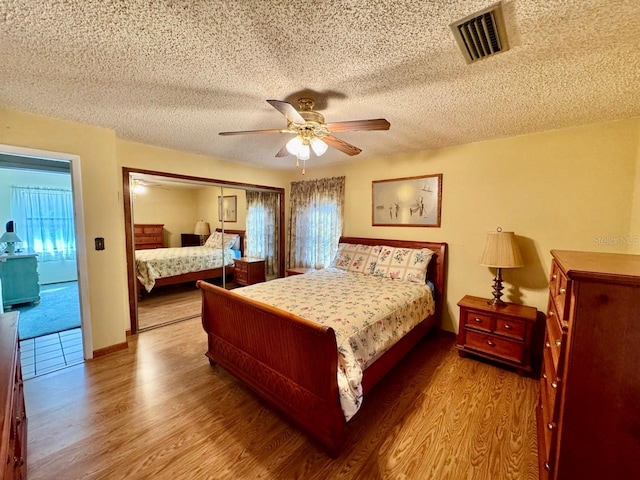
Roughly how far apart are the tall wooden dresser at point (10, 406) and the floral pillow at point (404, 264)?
295 cm

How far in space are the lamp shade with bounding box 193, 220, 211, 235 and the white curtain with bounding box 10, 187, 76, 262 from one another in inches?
97.1

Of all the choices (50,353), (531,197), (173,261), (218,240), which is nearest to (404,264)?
(531,197)

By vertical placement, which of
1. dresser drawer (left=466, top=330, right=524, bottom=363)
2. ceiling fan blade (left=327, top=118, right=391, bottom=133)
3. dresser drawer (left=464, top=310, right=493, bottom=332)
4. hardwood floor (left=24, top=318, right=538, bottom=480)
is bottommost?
hardwood floor (left=24, top=318, right=538, bottom=480)

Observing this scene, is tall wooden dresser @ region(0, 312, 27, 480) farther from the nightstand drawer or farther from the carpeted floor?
the nightstand drawer

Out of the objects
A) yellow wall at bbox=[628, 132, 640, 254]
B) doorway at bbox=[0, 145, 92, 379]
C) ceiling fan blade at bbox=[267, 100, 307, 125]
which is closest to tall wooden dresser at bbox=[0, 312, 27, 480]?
doorway at bbox=[0, 145, 92, 379]

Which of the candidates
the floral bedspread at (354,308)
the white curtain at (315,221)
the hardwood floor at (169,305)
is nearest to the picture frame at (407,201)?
the white curtain at (315,221)

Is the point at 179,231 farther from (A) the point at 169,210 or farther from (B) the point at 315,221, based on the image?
(B) the point at 315,221

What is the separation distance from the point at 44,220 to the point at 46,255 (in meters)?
0.70

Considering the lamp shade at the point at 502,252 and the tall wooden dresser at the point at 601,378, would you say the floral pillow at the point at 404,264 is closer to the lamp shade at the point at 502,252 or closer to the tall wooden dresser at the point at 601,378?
the lamp shade at the point at 502,252

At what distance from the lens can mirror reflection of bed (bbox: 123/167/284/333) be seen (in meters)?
3.20

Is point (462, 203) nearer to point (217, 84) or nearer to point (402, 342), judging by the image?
point (402, 342)

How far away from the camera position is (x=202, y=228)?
4.18m

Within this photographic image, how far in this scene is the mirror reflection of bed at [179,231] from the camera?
320 cm

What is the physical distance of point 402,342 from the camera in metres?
2.39
